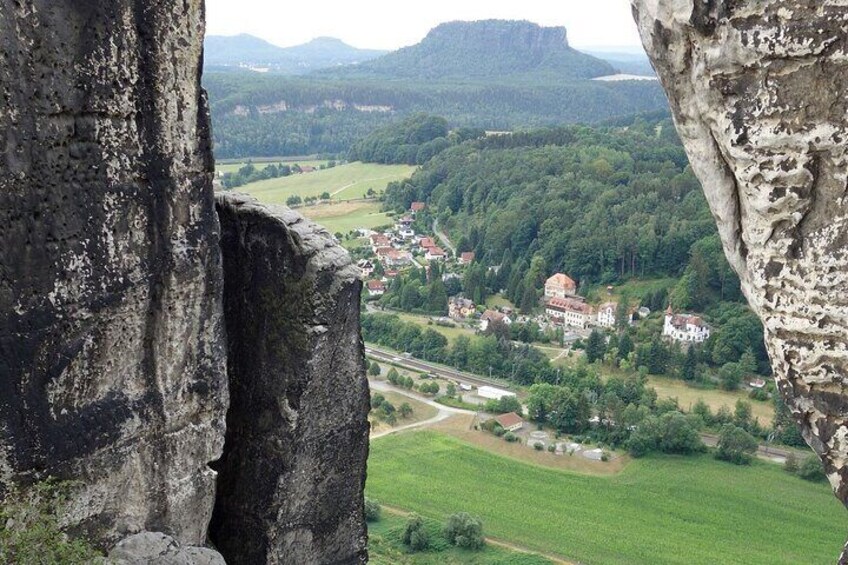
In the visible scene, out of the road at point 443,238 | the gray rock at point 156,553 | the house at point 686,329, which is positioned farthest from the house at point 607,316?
the gray rock at point 156,553

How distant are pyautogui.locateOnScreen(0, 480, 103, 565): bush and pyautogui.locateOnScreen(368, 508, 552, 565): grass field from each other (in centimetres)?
2212

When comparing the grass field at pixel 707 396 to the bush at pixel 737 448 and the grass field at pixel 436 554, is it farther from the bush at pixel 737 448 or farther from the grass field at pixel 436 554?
the grass field at pixel 436 554

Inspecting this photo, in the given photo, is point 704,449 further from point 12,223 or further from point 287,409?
point 12,223

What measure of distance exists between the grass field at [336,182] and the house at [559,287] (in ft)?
112

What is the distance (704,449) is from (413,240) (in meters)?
46.7

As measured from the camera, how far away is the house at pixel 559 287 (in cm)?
6869

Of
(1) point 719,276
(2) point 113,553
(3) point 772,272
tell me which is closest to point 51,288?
(2) point 113,553

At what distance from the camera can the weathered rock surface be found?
7742 mm

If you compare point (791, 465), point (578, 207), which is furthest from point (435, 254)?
point (791, 465)

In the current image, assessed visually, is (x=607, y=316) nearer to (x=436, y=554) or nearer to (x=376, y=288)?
(x=376, y=288)

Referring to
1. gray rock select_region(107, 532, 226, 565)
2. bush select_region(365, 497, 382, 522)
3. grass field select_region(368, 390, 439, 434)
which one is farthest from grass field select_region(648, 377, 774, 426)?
gray rock select_region(107, 532, 226, 565)

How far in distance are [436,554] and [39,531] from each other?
2485 cm

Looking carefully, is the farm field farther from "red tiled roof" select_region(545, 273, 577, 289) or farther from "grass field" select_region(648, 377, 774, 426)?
"grass field" select_region(648, 377, 774, 426)

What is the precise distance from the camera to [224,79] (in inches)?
6580
